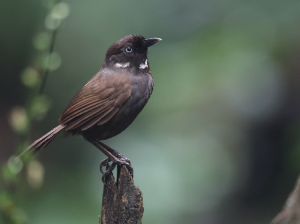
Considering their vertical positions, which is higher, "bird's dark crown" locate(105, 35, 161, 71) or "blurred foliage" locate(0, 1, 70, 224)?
"bird's dark crown" locate(105, 35, 161, 71)

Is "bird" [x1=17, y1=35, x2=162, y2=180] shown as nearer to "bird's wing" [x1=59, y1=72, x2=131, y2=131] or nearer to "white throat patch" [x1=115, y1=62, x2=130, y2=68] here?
"bird's wing" [x1=59, y1=72, x2=131, y2=131]

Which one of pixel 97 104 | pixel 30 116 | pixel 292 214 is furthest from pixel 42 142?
pixel 292 214

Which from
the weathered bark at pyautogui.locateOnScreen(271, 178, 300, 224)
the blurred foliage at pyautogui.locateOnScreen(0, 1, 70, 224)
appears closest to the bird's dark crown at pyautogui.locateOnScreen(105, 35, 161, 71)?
the blurred foliage at pyautogui.locateOnScreen(0, 1, 70, 224)

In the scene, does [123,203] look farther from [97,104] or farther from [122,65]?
[122,65]

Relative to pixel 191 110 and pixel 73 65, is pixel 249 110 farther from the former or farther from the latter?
pixel 73 65

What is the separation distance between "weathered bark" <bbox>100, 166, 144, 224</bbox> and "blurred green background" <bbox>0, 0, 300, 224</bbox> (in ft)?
4.61

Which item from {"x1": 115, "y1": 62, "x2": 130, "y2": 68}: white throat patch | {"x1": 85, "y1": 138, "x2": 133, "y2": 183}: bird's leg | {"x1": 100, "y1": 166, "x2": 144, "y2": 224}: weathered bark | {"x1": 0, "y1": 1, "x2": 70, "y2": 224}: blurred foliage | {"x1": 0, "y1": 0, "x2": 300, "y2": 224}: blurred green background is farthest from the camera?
{"x1": 0, "y1": 0, "x2": 300, "y2": 224}: blurred green background

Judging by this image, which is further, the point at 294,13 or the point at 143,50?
the point at 294,13

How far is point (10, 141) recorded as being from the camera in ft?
19.6

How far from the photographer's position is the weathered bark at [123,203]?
2883mm

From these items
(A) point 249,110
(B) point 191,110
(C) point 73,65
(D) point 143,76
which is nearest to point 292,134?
(A) point 249,110

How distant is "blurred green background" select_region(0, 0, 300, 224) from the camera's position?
4.65m

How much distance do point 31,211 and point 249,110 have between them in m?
2.80

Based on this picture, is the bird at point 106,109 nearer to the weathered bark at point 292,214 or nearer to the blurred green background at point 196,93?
the blurred green background at point 196,93
